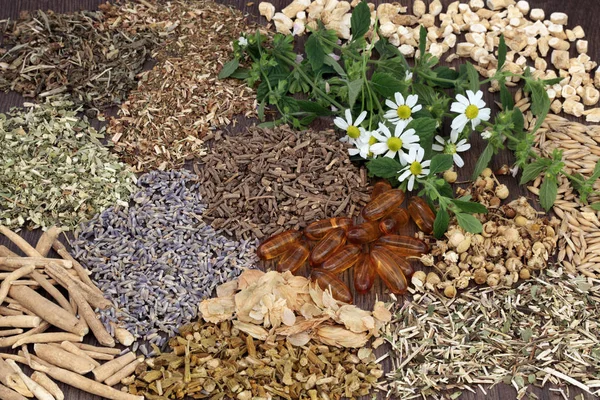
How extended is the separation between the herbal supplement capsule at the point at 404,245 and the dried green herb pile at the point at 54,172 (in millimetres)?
808

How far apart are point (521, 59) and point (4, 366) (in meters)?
1.96

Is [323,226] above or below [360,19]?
below

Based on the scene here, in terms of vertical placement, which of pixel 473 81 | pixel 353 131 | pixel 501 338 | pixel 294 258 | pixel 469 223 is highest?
pixel 473 81

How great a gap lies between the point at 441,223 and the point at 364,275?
0.89ft

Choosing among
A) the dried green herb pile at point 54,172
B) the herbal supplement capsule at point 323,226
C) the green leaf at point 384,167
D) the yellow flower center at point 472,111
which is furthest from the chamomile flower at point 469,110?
the dried green herb pile at point 54,172

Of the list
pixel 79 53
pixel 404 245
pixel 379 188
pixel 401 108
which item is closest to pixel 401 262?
pixel 404 245

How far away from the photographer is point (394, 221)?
2.34 meters

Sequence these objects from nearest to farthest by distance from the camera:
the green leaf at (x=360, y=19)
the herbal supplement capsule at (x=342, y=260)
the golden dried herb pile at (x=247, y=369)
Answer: the golden dried herb pile at (x=247, y=369)
the herbal supplement capsule at (x=342, y=260)
the green leaf at (x=360, y=19)

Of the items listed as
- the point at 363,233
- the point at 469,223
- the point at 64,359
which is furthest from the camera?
the point at 363,233

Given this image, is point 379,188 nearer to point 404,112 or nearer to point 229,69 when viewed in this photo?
point 404,112

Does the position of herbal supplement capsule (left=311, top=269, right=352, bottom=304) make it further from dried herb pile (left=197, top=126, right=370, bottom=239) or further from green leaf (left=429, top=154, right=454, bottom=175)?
green leaf (left=429, top=154, right=454, bottom=175)

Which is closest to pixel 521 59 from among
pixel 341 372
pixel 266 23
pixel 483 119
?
pixel 483 119

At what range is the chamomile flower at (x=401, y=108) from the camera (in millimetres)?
2377

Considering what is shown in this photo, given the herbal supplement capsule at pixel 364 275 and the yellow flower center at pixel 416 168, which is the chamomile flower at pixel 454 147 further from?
the herbal supplement capsule at pixel 364 275
